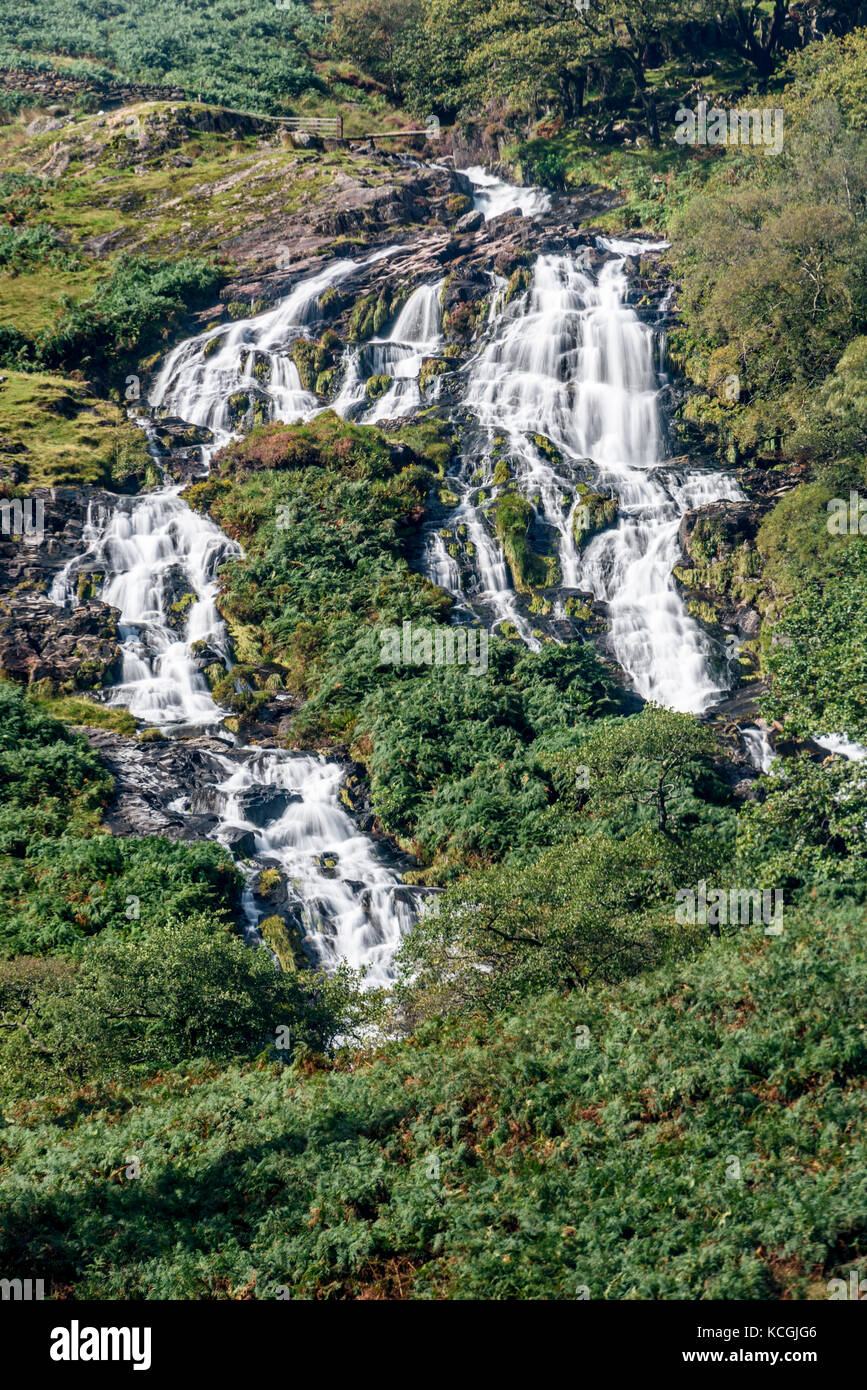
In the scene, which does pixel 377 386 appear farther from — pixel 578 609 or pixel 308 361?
pixel 578 609

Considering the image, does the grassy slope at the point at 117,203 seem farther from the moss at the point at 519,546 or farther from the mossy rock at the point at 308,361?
the moss at the point at 519,546

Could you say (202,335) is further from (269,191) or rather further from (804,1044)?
(804,1044)

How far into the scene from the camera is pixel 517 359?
53.8m

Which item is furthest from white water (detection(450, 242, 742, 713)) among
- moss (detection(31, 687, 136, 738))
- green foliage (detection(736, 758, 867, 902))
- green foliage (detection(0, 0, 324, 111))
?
green foliage (detection(0, 0, 324, 111))

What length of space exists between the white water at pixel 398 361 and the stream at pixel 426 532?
11cm

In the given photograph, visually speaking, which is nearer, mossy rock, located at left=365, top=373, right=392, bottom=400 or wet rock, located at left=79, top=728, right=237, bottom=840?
wet rock, located at left=79, top=728, right=237, bottom=840

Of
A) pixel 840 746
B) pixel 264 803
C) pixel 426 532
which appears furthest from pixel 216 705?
pixel 840 746

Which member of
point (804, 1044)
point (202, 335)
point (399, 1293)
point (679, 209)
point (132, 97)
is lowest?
point (399, 1293)

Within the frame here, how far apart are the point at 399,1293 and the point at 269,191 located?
6876 cm

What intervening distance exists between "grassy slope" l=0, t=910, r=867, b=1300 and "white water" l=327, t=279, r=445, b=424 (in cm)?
3842

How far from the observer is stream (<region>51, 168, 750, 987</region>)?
109ft

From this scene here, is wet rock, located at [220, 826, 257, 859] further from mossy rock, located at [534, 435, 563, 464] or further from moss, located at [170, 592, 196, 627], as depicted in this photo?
mossy rock, located at [534, 435, 563, 464]

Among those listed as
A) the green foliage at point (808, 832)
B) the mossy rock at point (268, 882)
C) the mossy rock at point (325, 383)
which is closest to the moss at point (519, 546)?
the mossy rock at point (325, 383)
